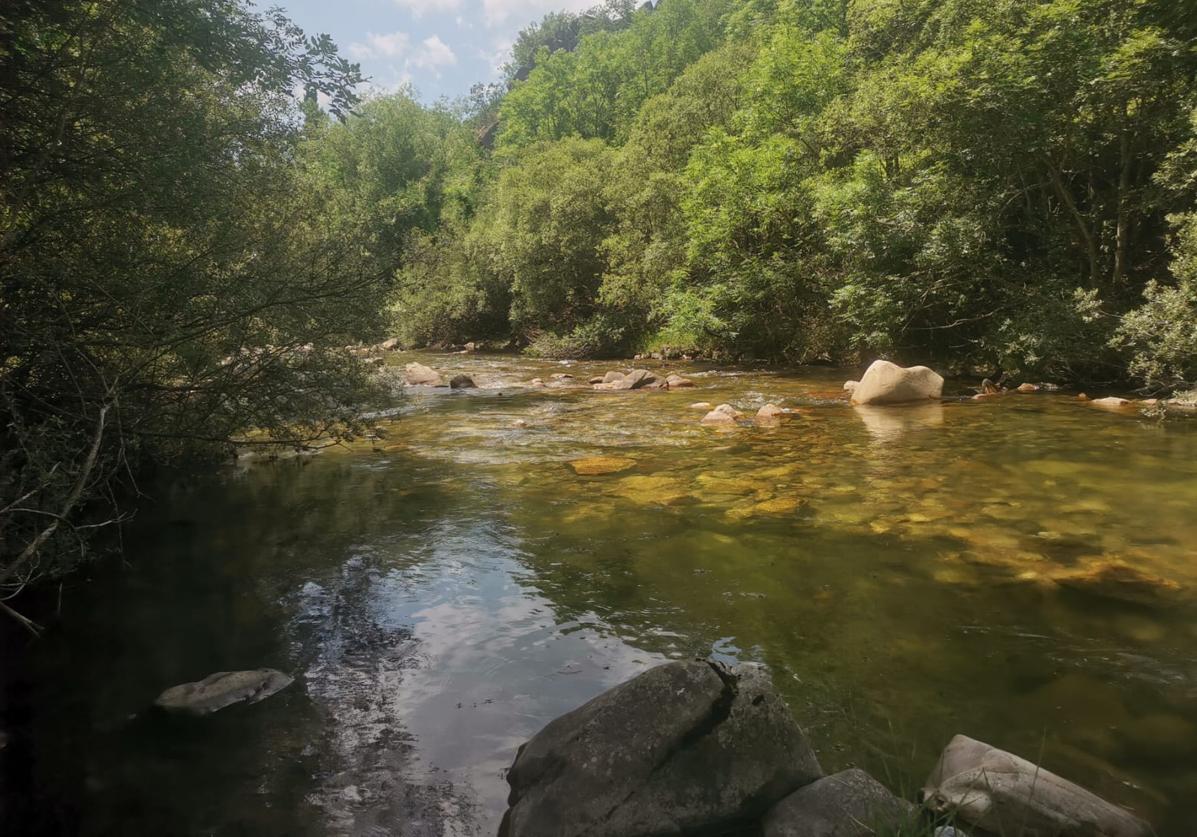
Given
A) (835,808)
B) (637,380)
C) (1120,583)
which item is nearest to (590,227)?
(637,380)

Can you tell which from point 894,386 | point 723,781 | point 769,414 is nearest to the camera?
point 723,781

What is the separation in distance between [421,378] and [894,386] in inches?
576

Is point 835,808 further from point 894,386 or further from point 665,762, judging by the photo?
point 894,386

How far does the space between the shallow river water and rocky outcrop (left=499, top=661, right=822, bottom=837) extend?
0.47 meters

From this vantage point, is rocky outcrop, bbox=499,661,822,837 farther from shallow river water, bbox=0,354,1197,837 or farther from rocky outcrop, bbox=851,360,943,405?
rocky outcrop, bbox=851,360,943,405

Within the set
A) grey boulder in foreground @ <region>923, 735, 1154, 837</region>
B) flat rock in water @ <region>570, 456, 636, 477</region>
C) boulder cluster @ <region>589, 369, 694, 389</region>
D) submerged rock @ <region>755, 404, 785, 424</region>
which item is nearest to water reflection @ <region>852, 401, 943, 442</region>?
submerged rock @ <region>755, 404, 785, 424</region>

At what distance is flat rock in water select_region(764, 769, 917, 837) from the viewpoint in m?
2.91

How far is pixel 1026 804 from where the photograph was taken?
3.01m

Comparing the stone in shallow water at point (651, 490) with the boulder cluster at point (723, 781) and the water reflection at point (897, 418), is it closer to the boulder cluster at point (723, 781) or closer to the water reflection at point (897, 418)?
→ the water reflection at point (897, 418)

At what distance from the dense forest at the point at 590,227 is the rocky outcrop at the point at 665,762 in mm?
2314

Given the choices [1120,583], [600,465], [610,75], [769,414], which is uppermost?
[610,75]

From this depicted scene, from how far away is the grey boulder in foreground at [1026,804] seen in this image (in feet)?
9.80

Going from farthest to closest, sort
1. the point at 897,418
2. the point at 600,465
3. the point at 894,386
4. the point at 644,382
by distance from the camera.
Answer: the point at 644,382, the point at 894,386, the point at 897,418, the point at 600,465

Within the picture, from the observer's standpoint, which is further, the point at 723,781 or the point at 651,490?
the point at 651,490
